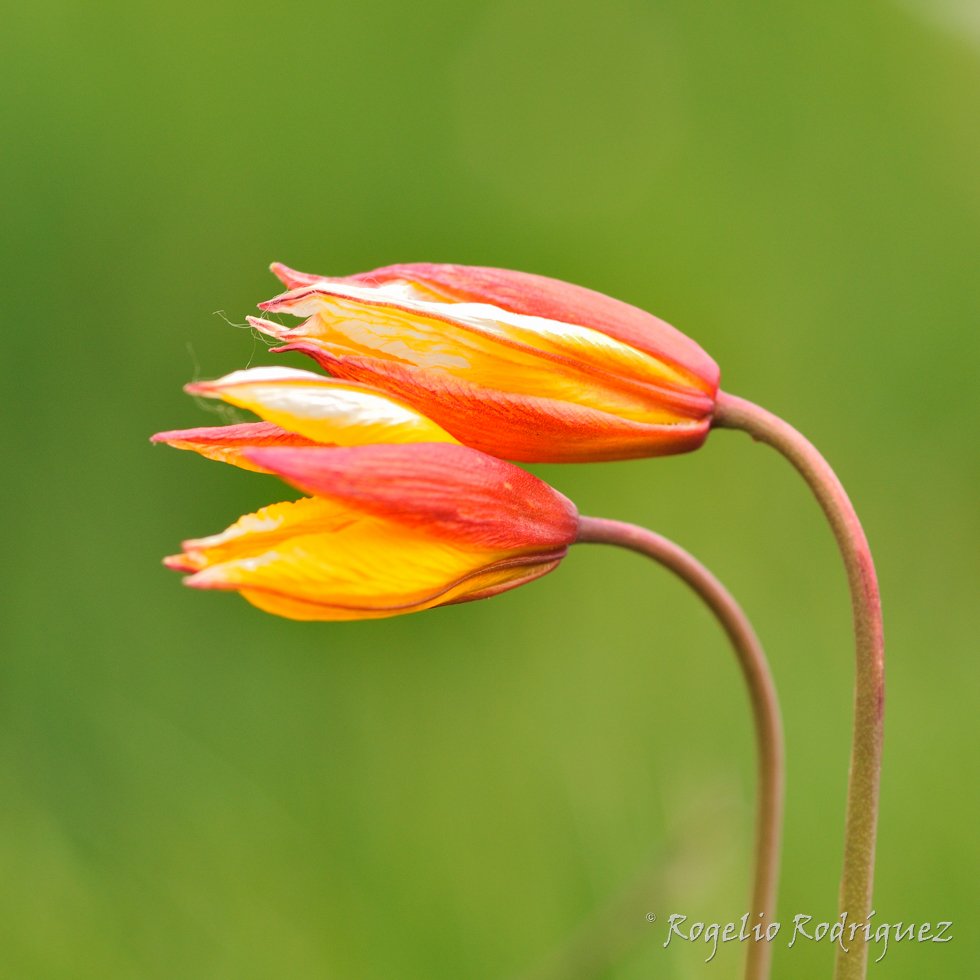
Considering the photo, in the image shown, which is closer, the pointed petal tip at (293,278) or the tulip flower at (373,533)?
the tulip flower at (373,533)

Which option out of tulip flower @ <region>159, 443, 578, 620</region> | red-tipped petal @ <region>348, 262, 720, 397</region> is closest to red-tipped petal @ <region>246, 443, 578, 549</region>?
tulip flower @ <region>159, 443, 578, 620</region>

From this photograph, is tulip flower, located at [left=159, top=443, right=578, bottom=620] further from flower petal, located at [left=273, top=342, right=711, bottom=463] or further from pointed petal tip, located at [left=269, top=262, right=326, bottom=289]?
pointed petal tip, located at [left=269, top=262, right=326, bottom=289]

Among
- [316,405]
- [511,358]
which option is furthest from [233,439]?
[511,358]

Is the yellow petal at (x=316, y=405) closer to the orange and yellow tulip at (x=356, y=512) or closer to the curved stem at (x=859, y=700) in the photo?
the orange and yellow tulip at (x=356, y=512)

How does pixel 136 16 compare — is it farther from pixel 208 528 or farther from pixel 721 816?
pixel 721 816

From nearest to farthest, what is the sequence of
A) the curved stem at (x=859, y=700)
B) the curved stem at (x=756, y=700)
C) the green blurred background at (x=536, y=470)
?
the curved stem at (x=859, y=700) < the curved stem at (x=756, y=700) < the green blurred background at (x=536, y=470)

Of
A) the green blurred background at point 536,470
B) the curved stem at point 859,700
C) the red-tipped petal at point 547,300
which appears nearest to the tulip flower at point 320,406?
the red-tipped petal at point 547,300

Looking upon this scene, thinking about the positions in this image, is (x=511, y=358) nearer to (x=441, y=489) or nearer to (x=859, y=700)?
(x=441, y=489)
